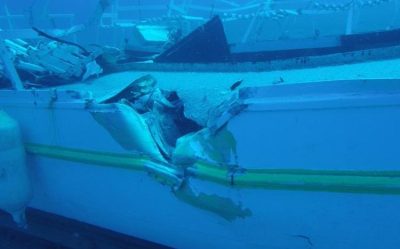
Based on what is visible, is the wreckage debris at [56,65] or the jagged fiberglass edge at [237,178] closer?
the jagged fiberglass edge at [237,178]

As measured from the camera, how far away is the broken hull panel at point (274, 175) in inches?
59.1

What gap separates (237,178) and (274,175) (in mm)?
172

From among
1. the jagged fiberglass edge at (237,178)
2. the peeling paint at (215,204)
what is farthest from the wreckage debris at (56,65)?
the peeling paint at (215,204)

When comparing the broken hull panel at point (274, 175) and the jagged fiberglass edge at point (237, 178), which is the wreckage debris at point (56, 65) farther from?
the jagged fiberglass edge at point (237, 178)

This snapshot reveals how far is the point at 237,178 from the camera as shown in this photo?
1.76 meters

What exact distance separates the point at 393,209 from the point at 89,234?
6.40 ft

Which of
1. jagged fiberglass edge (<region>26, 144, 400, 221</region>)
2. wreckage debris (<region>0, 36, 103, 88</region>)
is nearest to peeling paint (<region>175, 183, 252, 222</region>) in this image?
jagged fiberglass edge (<region>26, 144, 400, 221</region>)

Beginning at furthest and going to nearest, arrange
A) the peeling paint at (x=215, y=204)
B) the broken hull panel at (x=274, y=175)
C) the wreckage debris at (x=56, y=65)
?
the wreckage debris at (x=56, y=65), the peeling paint at (x=215, y=204), the broken hull panel at (x=274, y=175)

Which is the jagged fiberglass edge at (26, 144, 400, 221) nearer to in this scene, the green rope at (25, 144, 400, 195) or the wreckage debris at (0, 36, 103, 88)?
the green rope at (25, 144, 400, 195)

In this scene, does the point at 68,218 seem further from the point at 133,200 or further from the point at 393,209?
the point at 393,209

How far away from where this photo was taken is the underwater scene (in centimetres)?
155

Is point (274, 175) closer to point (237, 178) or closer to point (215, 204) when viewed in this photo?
point (237, 178)

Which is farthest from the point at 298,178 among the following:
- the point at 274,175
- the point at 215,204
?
the point at 215,204

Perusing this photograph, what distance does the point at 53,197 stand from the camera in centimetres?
272
